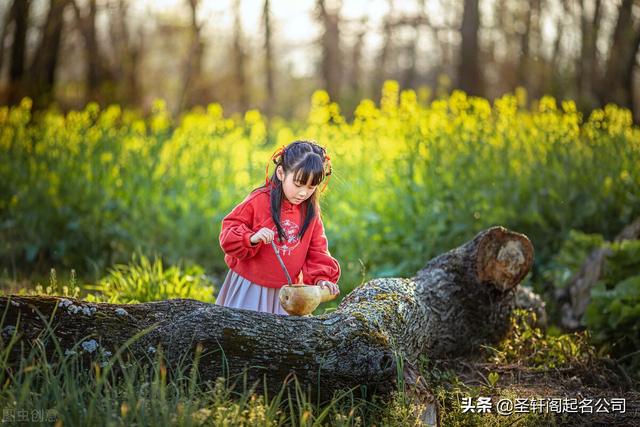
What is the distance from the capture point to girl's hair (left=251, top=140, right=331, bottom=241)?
130 inches

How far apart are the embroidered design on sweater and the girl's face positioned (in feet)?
0.46

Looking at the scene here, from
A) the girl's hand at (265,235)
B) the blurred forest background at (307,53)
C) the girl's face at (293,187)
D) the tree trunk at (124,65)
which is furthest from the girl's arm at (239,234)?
the tree trunk at (124,65)

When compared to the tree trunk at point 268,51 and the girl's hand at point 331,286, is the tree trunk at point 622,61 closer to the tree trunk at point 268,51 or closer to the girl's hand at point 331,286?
the tree trunk at point 268,51

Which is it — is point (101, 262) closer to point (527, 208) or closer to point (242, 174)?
point (242, 174)

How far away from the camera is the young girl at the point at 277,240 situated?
133 inches

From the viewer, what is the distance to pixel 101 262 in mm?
6191

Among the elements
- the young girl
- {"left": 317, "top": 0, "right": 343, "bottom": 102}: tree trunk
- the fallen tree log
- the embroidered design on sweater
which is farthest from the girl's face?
{"left": 317, "top": 0, "right": 343, "bottom": 102}: tree trunk

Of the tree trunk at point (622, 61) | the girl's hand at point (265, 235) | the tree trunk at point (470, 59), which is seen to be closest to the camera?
the girl's hand at point (265, 235)

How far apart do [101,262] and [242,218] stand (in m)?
3.13

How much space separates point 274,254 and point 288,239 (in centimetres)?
10

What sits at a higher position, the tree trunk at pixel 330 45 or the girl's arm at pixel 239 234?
the tree trunk at pixel 330 45

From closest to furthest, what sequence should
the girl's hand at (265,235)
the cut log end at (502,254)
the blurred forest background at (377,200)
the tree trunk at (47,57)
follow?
the girl's hand at (265,235) → the cut log end at (502,254) → the blurred forest background at (377,200) → the tree trunk at (47,57)

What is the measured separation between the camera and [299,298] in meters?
3.09

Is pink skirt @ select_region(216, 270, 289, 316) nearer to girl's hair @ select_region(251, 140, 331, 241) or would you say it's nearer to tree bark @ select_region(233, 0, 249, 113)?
girl's hair @ select_region(251, 140, 331, 241)
